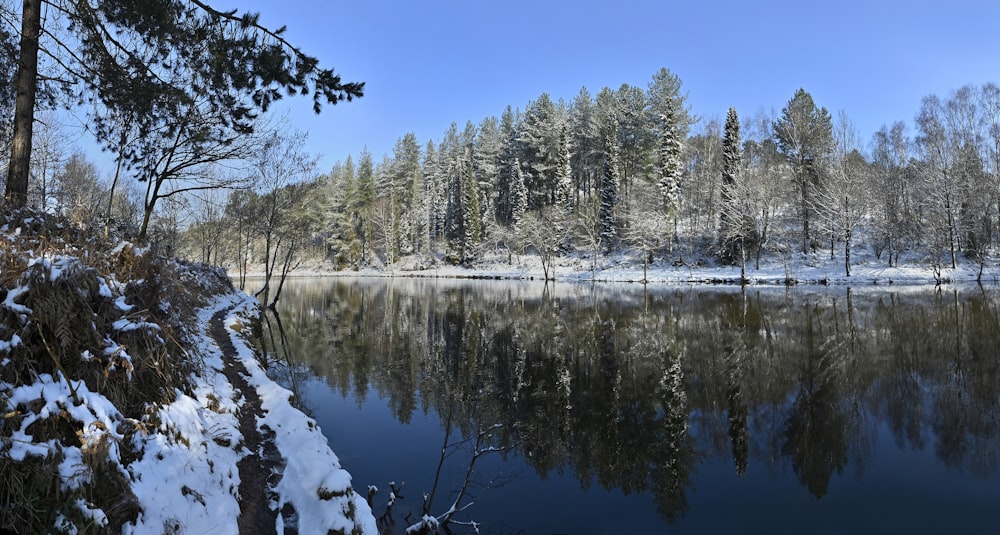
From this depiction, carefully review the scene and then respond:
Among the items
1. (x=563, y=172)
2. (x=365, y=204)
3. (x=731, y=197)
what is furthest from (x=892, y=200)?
(x=365, y=204)

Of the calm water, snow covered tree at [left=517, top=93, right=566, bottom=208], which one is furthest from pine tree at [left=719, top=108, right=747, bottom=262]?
the calm water

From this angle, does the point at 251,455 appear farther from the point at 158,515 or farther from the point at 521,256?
the point at 521,256

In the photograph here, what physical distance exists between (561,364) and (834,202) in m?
35.0

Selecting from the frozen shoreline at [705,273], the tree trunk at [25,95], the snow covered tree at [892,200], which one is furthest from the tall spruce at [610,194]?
the tree trunk at [25,95]

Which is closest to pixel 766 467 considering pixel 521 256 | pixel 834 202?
pixel 834 202

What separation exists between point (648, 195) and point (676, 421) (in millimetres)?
42490

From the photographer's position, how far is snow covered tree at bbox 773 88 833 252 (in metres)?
42.4

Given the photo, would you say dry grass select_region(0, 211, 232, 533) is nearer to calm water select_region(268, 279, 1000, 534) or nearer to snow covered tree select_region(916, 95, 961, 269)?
calm water select_region(268, 279, 1000, 534)

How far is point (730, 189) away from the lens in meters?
40.7

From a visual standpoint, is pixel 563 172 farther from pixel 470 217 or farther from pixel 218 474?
pixel 218 474

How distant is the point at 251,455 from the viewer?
5.48m

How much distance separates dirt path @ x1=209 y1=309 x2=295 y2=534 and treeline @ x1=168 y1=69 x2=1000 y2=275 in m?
18.9

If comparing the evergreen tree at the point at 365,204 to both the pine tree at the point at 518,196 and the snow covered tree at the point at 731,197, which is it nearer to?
the pine tree at the point at 518,196

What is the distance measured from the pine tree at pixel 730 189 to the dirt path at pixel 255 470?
129 feet
